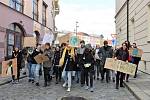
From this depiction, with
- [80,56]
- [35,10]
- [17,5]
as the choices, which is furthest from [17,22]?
[80,56]

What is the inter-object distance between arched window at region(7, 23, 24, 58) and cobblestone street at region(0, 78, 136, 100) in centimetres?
686

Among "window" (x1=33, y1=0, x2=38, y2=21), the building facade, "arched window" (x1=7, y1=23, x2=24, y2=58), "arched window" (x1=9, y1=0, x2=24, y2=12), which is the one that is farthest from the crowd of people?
"window" (x1=33, y1=0, x2=38, y2=21)

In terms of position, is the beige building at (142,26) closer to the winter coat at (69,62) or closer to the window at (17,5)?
the winter coat at (69,62)

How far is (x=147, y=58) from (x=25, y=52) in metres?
6.10

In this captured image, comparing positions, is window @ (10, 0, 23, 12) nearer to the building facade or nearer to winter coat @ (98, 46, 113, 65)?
the building facade

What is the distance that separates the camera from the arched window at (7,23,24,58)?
20.6 metres

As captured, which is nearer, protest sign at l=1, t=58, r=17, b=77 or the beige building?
protest sign at l=1, t=58, r=17, b=77

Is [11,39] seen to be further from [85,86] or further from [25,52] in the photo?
[85,86]

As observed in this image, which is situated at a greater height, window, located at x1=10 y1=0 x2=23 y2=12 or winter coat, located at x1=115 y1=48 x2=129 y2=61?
window, located at x1=10 y1=0 x2=23 y2=12

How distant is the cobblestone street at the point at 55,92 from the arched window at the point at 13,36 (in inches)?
270

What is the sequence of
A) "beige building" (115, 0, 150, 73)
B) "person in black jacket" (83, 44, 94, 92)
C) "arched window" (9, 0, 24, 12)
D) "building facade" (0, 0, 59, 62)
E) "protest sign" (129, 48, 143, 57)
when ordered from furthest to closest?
"arched window" (9, 0, 24, 12) < "building facade" (0, 0, 59, 62) < "beige building" (115, 0, 150, 73) < "protest sign" (129, 48, 143, 57) < "person in black jacket" (83, 44, 94, 92)

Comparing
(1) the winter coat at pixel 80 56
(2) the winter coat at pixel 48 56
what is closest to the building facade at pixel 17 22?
(2) the winter coat at pixel 48 56

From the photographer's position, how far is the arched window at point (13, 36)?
2061 cm

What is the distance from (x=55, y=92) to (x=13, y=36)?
34.1 feet
